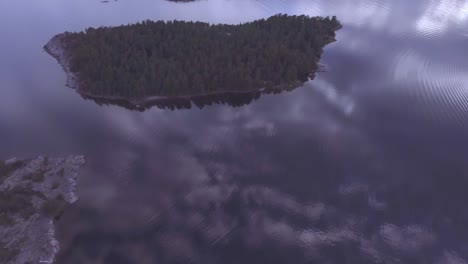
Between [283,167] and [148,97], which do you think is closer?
[283,167]

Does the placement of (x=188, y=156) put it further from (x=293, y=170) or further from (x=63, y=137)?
(x=63, y=137)

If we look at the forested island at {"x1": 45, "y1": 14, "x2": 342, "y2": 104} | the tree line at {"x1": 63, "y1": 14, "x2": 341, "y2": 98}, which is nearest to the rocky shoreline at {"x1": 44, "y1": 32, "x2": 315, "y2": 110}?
the forested island at {"x1": 45, "y1": 14, "x2": 342, "y2": 104}

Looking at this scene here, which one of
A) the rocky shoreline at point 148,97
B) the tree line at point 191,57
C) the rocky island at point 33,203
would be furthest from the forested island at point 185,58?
the rocky island at point 33,203

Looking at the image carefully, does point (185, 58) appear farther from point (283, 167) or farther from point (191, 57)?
point (283, 167)

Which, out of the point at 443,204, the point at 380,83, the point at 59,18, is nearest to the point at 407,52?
the point at 380,83

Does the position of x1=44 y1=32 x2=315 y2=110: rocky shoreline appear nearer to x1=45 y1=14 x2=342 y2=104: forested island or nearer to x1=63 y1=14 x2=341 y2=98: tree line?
x1=45 y1=14 x2=342 y2=104: forested island

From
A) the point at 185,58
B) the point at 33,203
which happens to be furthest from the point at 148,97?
the point at 33,203

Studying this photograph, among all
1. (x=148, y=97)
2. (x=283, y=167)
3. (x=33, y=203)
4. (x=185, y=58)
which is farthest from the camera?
(x=185, y=58)

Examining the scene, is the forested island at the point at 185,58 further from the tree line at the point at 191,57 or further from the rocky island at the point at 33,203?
the rocky island at the point at 33,203
